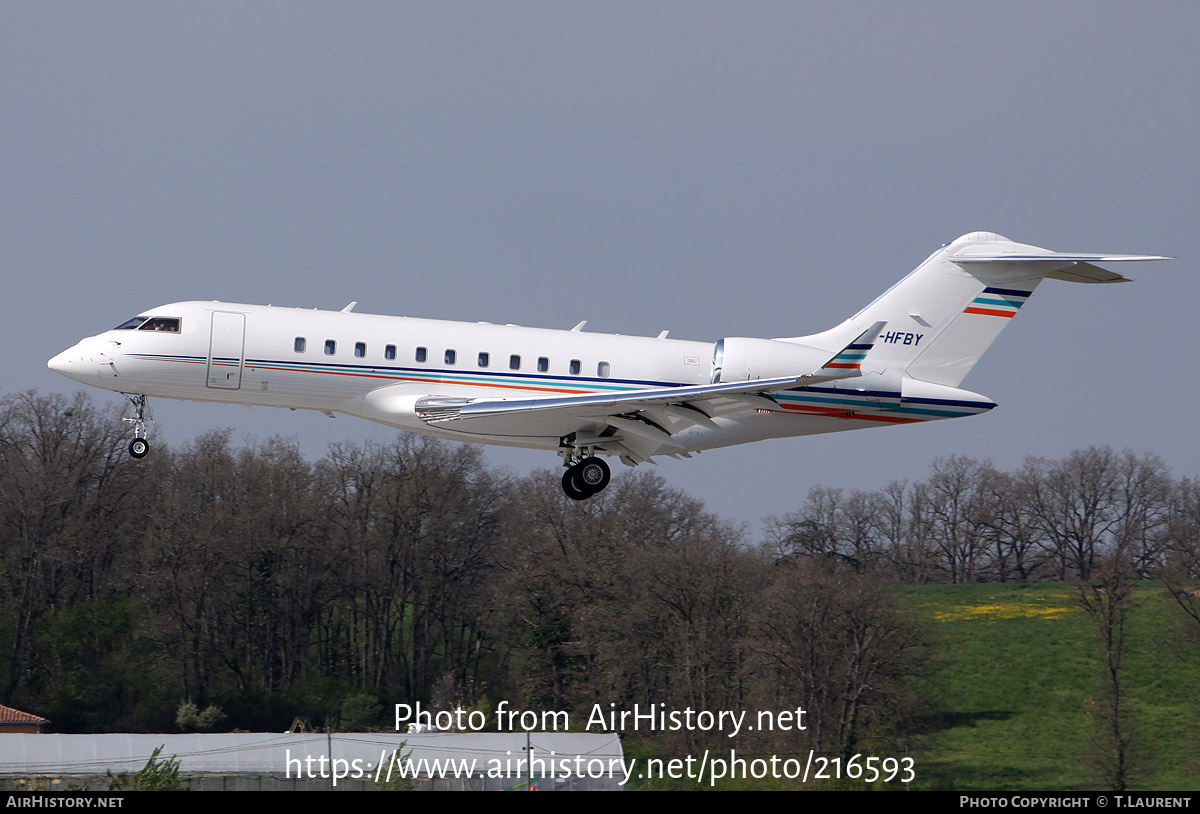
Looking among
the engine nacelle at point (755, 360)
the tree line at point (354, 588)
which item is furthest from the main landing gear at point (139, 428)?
the tree line at point (354, 588)

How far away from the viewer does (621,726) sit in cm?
4222

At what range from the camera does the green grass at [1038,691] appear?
1524 inches

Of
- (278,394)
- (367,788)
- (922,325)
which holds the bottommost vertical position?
(367,788)

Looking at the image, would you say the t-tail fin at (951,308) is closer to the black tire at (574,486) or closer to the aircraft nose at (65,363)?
the black tire at (574,486)

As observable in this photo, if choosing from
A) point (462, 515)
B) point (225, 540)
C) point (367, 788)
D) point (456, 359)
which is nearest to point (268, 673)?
point (225, 540)

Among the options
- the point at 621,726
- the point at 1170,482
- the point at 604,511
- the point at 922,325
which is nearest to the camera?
the point at 922,325

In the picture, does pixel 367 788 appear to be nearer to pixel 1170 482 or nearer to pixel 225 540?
pixel 225 540

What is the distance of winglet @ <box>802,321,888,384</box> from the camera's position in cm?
1956

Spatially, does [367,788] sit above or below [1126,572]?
below

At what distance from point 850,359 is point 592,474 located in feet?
15.2

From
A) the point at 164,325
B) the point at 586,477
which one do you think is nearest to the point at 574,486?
the point at 586,477

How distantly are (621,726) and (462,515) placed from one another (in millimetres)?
15762

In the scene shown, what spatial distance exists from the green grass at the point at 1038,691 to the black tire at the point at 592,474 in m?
20.8

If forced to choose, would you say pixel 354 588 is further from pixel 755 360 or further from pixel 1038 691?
pixel 755 360
